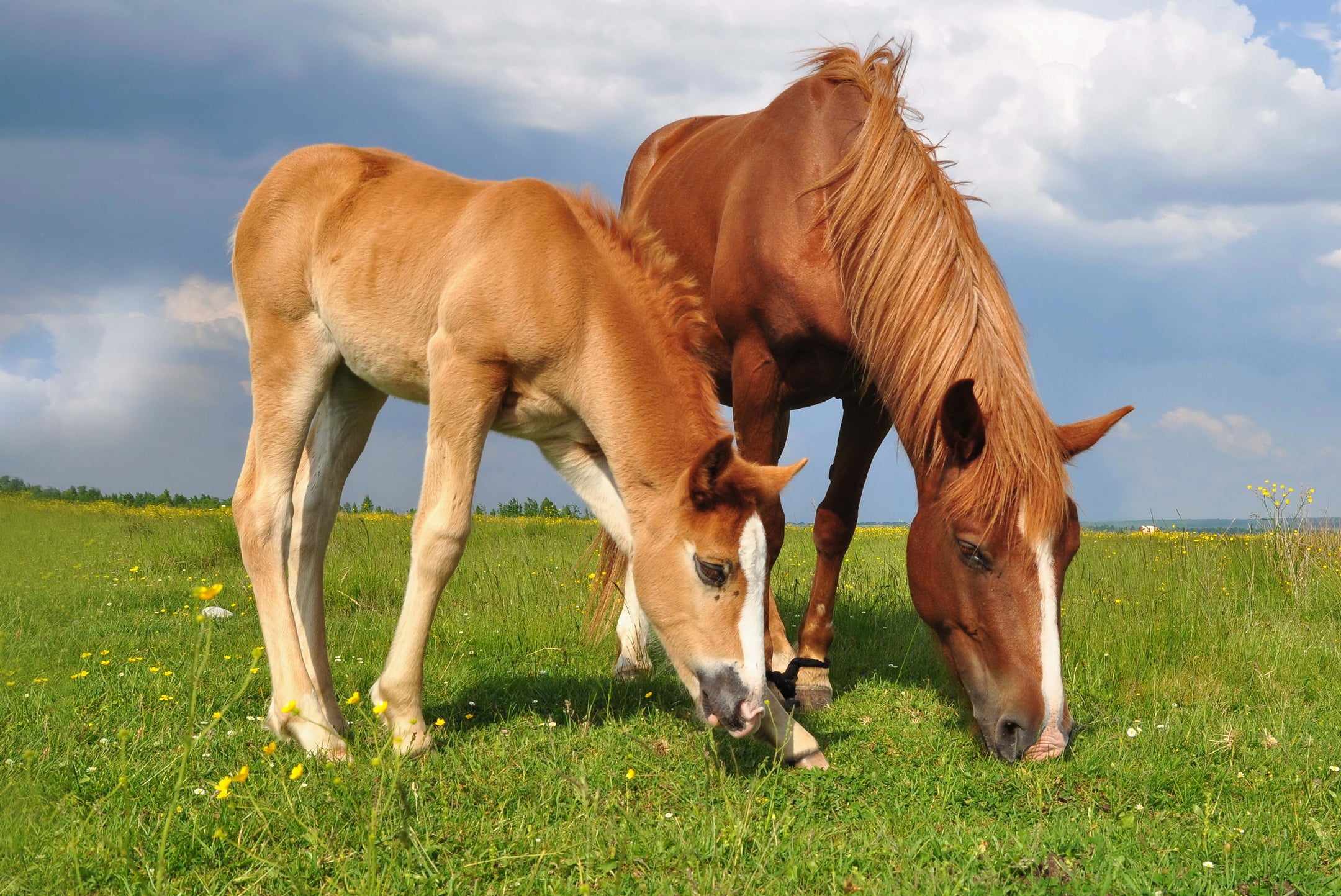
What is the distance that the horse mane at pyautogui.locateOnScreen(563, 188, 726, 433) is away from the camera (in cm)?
384

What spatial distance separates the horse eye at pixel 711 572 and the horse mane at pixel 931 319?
991 millimetres

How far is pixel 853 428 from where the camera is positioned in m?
5.41

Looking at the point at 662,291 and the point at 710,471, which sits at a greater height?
the point at 662,291

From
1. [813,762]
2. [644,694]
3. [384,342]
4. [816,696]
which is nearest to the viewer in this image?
[813,762]

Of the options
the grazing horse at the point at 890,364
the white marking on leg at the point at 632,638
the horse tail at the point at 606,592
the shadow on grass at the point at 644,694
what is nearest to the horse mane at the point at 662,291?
the grazing horse at the point at 890,364

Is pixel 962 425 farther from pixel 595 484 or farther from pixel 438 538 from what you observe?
pixel 438 538

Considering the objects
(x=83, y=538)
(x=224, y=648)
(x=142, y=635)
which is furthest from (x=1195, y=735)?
(x=83, y=538)

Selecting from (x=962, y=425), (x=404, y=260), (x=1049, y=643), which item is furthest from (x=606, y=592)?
(x=1049, y=643)

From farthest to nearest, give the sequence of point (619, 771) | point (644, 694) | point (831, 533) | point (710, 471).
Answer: point (831, 533), point (644, 694), point (619, 771), point (710, 471)

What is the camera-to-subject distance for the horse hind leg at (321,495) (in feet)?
14.3

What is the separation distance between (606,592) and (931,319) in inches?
105

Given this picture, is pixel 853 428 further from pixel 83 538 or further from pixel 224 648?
pixel 83 538

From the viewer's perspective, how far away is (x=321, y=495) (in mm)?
4496

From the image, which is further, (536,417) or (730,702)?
(536,417)
